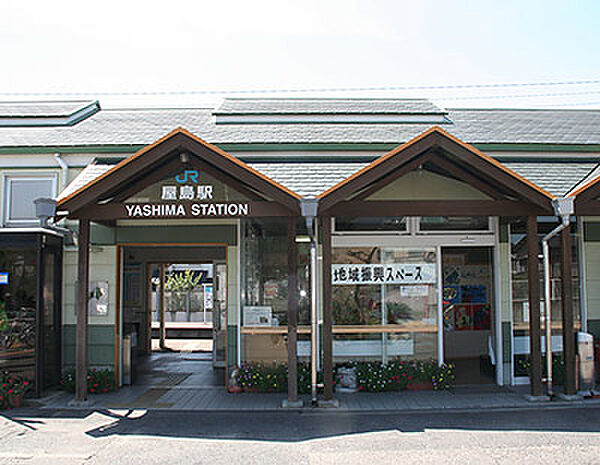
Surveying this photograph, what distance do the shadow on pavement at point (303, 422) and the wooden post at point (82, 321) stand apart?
1.54ft

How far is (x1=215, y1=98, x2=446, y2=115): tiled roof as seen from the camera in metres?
12.8

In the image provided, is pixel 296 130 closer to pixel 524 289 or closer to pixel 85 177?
pixel 85 177

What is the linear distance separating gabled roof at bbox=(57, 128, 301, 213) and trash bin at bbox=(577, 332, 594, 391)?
5028 millimetres

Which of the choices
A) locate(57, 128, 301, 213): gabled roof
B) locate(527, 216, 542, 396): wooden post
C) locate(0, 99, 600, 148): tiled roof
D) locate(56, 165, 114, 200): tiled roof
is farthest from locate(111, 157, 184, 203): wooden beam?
locate(527, 216, 542, 396): wooden post

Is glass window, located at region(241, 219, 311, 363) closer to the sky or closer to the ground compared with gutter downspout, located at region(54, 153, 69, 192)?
closer to the ground

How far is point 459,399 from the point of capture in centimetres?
862

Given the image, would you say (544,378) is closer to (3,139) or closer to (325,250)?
(325,250)

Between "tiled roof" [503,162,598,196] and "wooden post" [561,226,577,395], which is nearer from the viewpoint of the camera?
"wooden post" [561,226,577,395]

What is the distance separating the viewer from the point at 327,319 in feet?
27.1

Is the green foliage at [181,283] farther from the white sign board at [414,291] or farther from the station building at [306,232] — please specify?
the white sign board at [414,291]

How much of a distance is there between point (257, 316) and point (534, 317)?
4.64 metres

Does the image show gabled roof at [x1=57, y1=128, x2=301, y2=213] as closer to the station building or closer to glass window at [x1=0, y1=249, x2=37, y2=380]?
the station building

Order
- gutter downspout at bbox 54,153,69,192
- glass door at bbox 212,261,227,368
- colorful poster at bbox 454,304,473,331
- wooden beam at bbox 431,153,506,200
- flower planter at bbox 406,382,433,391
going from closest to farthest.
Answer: wooden beam at bbox 431,153,506,200 < flower planter at bbox 406,382,433,391 < gutter downspout at bbox 54,153,69,192 < glass door at bbox 212,261,227,368 < colorful poster at bbox 454,304,473,331

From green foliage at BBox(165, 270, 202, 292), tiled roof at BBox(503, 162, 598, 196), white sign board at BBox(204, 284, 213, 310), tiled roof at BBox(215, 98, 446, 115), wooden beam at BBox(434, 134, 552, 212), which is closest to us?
wooden beam at BBox(434, 134, 552, 212)
